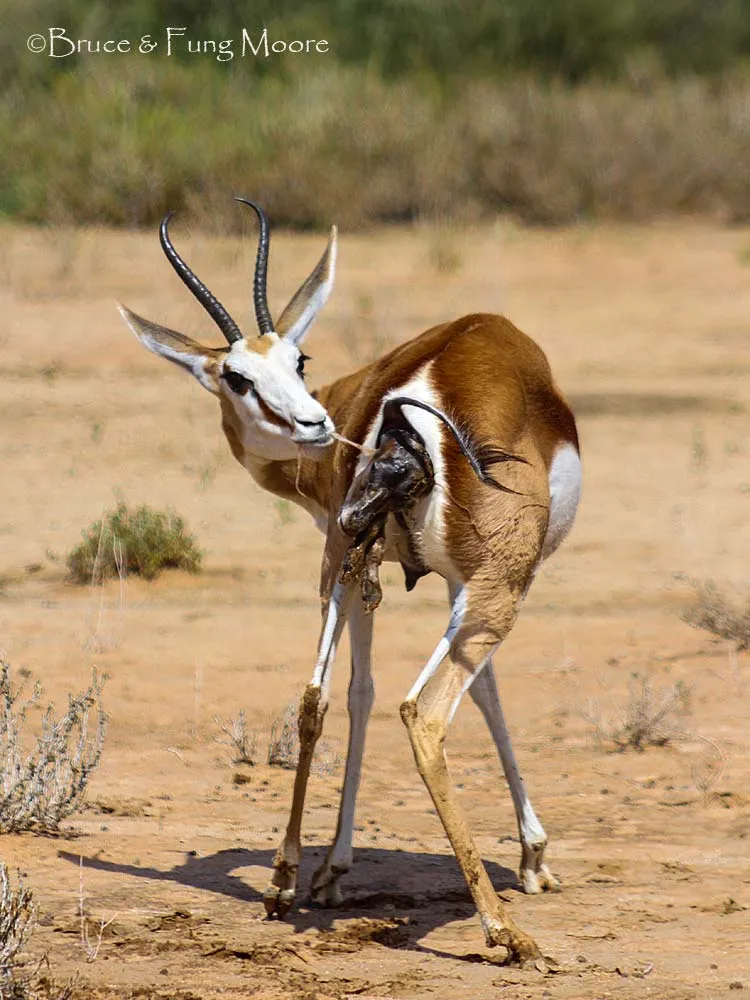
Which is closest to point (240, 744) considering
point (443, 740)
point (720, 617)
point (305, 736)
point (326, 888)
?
point (326, 888)

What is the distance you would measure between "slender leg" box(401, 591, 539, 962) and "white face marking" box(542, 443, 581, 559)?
0.64m

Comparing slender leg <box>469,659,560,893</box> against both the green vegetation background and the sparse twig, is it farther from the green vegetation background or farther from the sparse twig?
the green vegetation background

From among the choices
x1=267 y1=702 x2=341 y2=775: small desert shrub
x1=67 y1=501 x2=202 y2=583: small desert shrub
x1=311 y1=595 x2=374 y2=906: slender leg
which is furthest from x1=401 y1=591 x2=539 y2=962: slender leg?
x1=67 y1=501 x2=202 y2=583: small desert shrub

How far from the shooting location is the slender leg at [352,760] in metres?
5.55

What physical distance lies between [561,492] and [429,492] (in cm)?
68

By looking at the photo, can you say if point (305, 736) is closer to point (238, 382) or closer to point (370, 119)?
point (238, 382)

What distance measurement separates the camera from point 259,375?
577 centimetres

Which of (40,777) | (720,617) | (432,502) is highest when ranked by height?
(432,502)

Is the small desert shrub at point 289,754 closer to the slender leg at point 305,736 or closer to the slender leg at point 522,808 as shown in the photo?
the slender leg at point 522,808

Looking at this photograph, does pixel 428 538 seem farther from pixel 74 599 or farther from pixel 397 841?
pixel 74 599

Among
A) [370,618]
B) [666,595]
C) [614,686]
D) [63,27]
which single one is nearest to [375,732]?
[614,686]

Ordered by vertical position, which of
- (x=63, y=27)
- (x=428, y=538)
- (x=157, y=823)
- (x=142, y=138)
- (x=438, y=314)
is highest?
(x=63, y=27)

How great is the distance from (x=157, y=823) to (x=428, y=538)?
193 centimetres

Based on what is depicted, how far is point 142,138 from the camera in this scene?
2045 cm
